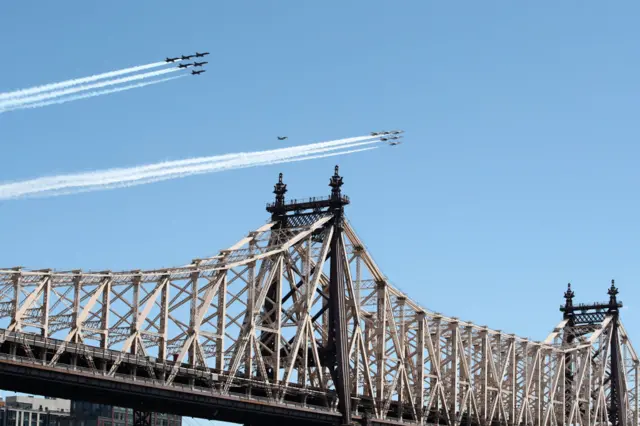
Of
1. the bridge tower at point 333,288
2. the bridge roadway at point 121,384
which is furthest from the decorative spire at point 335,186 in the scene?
the bridge roadway at point 121,384

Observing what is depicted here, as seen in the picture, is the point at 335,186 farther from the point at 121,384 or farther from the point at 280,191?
the point at 121,384

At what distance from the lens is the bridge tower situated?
18162cm

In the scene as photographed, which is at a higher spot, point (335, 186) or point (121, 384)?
point (335, 186)

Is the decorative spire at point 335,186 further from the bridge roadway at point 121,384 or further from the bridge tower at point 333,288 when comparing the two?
the bridge roadway at point 121,384

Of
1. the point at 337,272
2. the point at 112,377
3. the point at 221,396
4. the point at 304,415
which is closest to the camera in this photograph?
the point at 112,377

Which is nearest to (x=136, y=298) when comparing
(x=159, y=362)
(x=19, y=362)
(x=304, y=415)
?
(x=159, y=362)

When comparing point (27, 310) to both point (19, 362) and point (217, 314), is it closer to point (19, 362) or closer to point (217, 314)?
point (19, 362)

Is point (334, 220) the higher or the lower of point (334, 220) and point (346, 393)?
the higher

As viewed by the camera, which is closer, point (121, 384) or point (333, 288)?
point (121, 384)

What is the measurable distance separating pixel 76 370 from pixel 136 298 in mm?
12938

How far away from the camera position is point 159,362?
510 ft

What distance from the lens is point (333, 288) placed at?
613ft

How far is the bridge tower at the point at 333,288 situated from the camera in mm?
181625

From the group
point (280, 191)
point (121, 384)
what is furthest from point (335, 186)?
point (121, 384)
